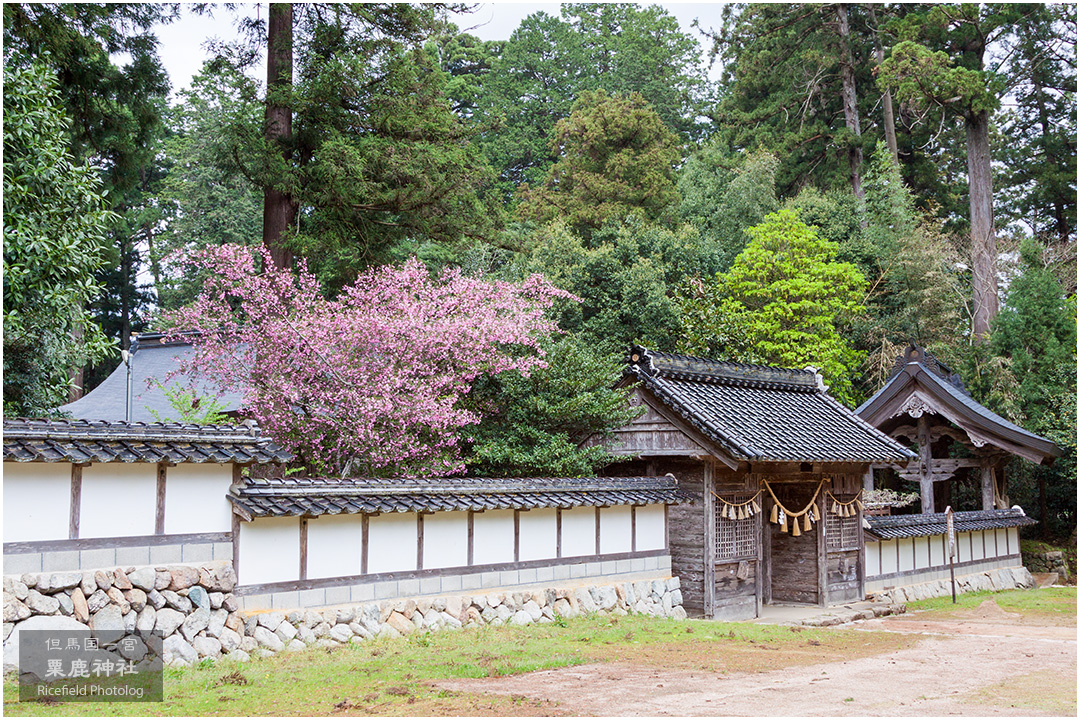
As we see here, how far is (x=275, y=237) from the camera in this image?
17.0m

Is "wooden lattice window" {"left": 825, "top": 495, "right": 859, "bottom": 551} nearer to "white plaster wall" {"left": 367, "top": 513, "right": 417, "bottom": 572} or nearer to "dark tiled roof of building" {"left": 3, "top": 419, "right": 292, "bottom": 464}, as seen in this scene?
"white plaster wall" {"left": 367, "top": 513, "right": 417, "bottom": 572}

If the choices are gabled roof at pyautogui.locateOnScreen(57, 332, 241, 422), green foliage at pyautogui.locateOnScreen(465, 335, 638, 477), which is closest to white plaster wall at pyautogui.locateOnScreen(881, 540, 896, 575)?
green foliage at pyautogui.locateOnScreen(465, 335, 638, 477)

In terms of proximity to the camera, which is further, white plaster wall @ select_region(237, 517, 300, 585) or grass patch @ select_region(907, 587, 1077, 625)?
grass patch @ select_region(907, 587, 1077, 625)

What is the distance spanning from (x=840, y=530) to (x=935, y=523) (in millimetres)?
4057

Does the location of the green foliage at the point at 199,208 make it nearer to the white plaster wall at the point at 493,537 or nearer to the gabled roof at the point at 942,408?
the gabled roof at the point at 942,408

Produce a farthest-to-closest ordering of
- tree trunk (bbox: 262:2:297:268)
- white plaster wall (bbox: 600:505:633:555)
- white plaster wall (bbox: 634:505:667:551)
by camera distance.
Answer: tree trunk (bbox: 262:2:297:268) < white plaster wall (bbox: 634:505:667:551) < white plaster wall (bbox: 600:505:633:555)

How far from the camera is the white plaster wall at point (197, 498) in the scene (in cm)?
→ 883

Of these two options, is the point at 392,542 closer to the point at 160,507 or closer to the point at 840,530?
the point at 160,507

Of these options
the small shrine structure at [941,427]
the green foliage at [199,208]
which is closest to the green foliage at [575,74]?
Answer: the green foliage at [199,208]

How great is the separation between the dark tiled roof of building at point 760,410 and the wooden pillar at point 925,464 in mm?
5376

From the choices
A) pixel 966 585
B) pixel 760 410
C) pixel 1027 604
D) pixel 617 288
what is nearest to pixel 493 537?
Result: pixel 760 410

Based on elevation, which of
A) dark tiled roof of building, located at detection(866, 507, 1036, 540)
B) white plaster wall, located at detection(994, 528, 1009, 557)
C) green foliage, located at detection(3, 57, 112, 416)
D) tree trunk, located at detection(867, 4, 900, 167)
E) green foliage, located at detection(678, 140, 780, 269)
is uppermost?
tree trunk, located at detection(867, 4, 900, 167)

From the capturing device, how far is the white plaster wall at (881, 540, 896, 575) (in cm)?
1758

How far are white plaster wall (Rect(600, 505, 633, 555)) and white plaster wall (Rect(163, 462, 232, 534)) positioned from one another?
564cm
